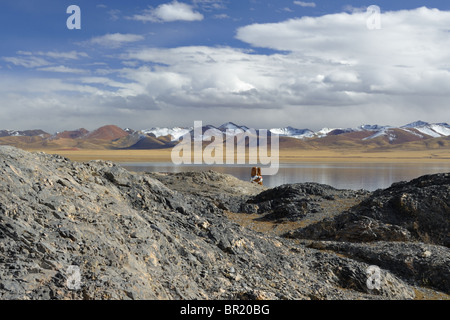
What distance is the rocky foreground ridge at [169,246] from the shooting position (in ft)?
22.4

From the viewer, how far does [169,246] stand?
8969 mm

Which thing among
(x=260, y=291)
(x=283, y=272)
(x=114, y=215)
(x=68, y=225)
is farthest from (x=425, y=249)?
(x=68, y=225)

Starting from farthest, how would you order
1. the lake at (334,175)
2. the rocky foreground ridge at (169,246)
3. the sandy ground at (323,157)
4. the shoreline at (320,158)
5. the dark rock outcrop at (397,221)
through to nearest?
1. the sandy ground at (323,157)
2. the shoreline at (320,158)
3. the lake at (334,175)
4. the dark rock outcrop at (397,221)
5. the rocky foreground ridge at (169,246)

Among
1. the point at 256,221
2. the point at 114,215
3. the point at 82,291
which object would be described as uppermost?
the point at 114,215

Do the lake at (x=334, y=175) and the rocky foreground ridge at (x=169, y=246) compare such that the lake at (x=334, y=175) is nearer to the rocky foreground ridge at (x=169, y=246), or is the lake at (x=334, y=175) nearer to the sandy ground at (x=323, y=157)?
the rocky foreground ridge at (x=169, y=246)

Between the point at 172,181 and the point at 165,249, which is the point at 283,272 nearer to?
the point at 165,249

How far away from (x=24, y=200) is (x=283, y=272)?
555 centimetres

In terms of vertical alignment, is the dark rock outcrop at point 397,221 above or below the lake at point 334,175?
above

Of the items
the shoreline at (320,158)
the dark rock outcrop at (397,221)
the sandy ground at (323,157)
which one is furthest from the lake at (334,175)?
the sandy ground at (323,157)

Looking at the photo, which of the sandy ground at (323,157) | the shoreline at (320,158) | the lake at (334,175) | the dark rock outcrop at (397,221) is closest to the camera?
the dark rock outcrop at (397,221)

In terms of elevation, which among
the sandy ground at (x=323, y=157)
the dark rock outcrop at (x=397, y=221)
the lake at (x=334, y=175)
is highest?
the dark rock outcrop at (x=397, y=221)

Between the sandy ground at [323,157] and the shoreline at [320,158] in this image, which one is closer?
the shoreline at [320,158]

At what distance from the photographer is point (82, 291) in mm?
6414

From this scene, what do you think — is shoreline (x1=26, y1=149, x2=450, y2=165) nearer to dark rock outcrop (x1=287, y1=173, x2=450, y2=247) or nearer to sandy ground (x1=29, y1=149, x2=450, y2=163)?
sandy ground (x1=29, y1=149, x2=450, y2=163)
